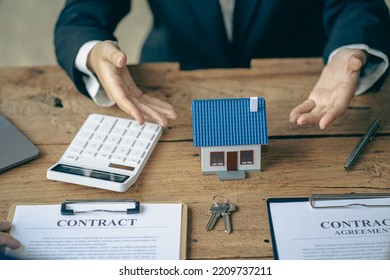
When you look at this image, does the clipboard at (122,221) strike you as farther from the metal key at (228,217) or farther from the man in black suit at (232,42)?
the man in black suit at (232,42)

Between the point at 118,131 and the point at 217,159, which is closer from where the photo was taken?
the point at 217,159

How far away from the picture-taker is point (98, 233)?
3.05 feet

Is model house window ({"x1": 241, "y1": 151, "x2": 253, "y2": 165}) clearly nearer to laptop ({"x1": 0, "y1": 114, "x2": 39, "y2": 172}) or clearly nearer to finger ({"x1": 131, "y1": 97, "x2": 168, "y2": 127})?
finger ({"x1": 131, "y1": 97, "x2": 168, "y2": 127})

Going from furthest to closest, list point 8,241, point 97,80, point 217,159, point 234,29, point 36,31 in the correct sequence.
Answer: point 36,31 < point 234,29 < point 97,80 < point 217,159 < point 8,241

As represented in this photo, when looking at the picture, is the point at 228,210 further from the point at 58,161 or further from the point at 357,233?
the point at 58,161

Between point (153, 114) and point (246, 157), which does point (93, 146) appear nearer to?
point (153, 114)

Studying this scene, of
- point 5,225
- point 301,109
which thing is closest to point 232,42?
point 301,109

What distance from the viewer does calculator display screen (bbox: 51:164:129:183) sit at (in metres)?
1.01

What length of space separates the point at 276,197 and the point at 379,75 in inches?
16.7

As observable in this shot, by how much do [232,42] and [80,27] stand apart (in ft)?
1.40

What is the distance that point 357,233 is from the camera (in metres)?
0.92

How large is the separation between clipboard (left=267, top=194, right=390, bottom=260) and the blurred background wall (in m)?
1.80

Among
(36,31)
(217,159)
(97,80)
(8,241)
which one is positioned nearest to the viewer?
(8,241)

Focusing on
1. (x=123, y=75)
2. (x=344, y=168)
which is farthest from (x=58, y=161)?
(x=344, y=168)
